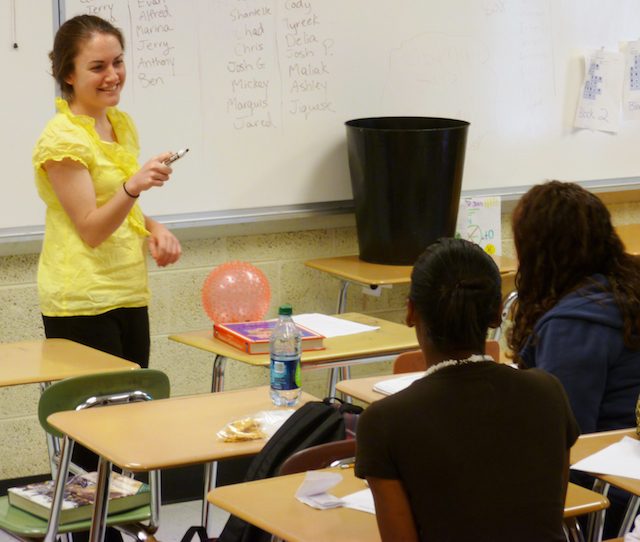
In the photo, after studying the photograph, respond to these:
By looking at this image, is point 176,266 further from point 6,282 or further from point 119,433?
point 119,433

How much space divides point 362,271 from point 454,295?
2.44 m

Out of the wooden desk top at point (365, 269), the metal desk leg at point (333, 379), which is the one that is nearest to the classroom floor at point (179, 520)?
the metal desk leg at point (333, 379)

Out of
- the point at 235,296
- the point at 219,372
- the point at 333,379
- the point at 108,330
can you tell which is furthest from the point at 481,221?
the point at 108,330

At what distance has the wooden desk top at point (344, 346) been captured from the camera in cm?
306

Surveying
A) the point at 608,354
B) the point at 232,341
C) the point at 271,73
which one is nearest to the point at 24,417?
the point at 232,341

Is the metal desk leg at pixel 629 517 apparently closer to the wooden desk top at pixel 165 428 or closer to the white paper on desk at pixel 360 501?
the white paper on desk at pixel 360 501

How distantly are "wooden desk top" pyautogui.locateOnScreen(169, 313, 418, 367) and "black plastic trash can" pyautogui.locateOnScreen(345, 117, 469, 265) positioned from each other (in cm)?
74

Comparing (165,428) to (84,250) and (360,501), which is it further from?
(84,250)

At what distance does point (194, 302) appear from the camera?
13.9ft

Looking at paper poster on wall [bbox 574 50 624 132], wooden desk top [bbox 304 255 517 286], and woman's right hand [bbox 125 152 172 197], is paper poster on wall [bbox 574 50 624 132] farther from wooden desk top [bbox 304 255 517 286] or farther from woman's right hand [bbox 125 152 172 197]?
woman's right hand [bbox 125 152 172 197]

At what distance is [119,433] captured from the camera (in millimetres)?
2383

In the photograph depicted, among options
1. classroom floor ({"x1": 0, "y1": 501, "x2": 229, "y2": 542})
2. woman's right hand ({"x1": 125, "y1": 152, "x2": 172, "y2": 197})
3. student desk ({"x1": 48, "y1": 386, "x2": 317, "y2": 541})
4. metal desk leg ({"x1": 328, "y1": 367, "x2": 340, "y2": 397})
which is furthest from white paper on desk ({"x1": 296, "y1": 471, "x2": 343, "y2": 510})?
metal desk leg ({"x1": 328, "y1": 367, "x2": 340, "y2": 397})

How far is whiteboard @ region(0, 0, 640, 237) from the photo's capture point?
399 cm

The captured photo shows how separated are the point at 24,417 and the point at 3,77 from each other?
1.20 m
